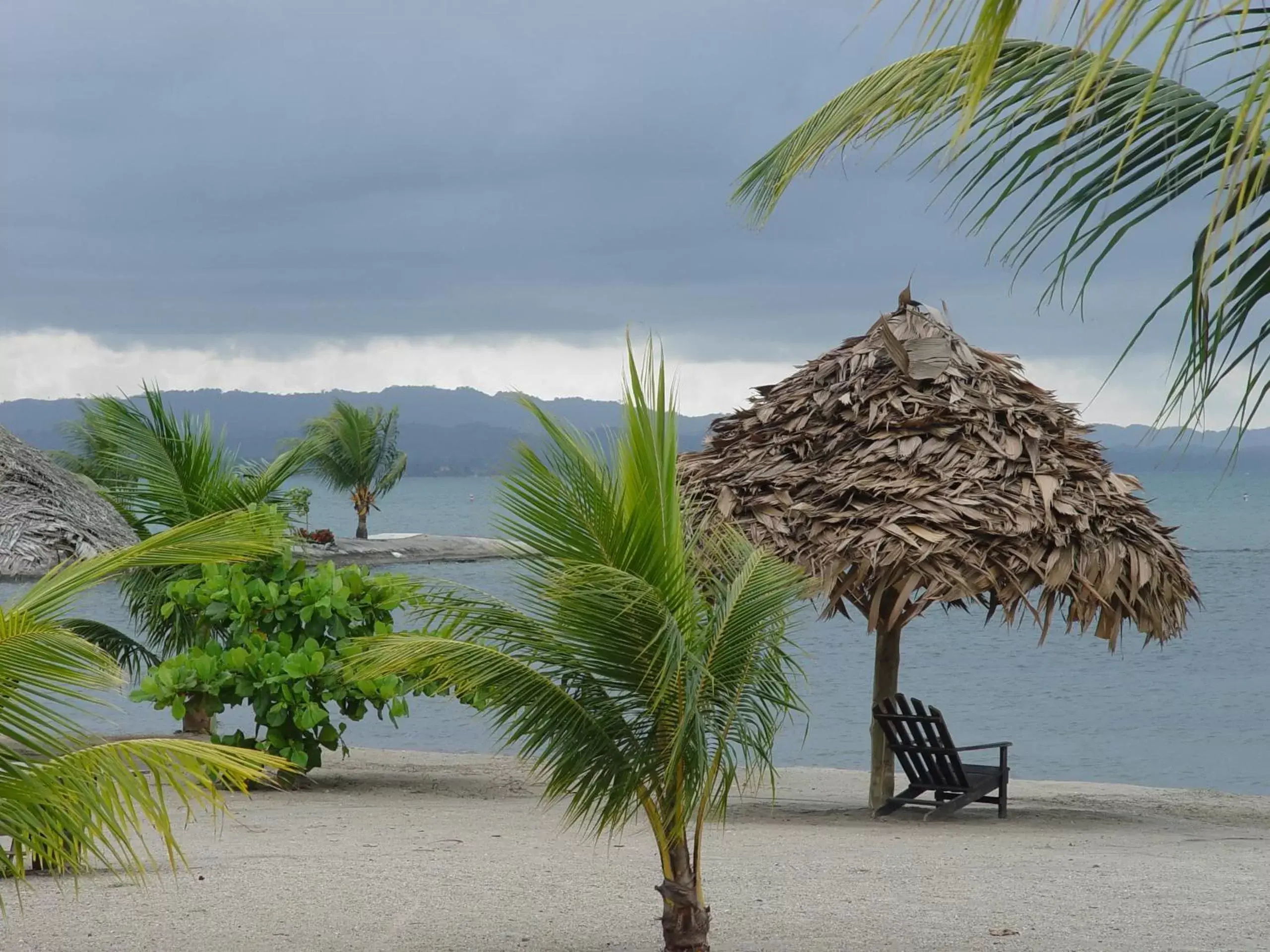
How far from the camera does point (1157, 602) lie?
9789 millimetres

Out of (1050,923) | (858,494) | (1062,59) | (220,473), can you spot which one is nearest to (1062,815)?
(858,494)

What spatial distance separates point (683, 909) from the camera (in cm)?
512

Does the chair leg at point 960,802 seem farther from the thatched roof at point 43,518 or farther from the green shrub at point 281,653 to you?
the thatched roof at point 43,518

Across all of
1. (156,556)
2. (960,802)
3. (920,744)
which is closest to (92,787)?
(156,556)

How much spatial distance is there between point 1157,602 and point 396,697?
19.5 feet

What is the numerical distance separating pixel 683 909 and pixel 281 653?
6258mm

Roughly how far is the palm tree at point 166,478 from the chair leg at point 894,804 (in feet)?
17.6

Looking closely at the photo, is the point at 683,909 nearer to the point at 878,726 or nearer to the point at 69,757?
the point at 69,757

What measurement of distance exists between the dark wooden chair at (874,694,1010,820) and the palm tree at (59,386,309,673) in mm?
5189

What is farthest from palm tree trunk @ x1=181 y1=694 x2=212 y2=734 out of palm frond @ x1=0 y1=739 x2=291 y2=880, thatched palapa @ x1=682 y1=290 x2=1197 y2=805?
palm frond @ x1=0 y1=739 x2=291 y2=880

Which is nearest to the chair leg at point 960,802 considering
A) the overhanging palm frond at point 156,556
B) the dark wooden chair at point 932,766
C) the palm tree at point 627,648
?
the dark wooden chair at point 932,766

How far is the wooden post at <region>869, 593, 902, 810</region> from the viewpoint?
34.7ft

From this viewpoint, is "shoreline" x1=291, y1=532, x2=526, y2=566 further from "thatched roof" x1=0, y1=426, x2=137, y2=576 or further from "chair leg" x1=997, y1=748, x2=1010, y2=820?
"chair leg" x1=997, y1=748, x2=1010, y2=820

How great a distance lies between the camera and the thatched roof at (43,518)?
9.87 metres
